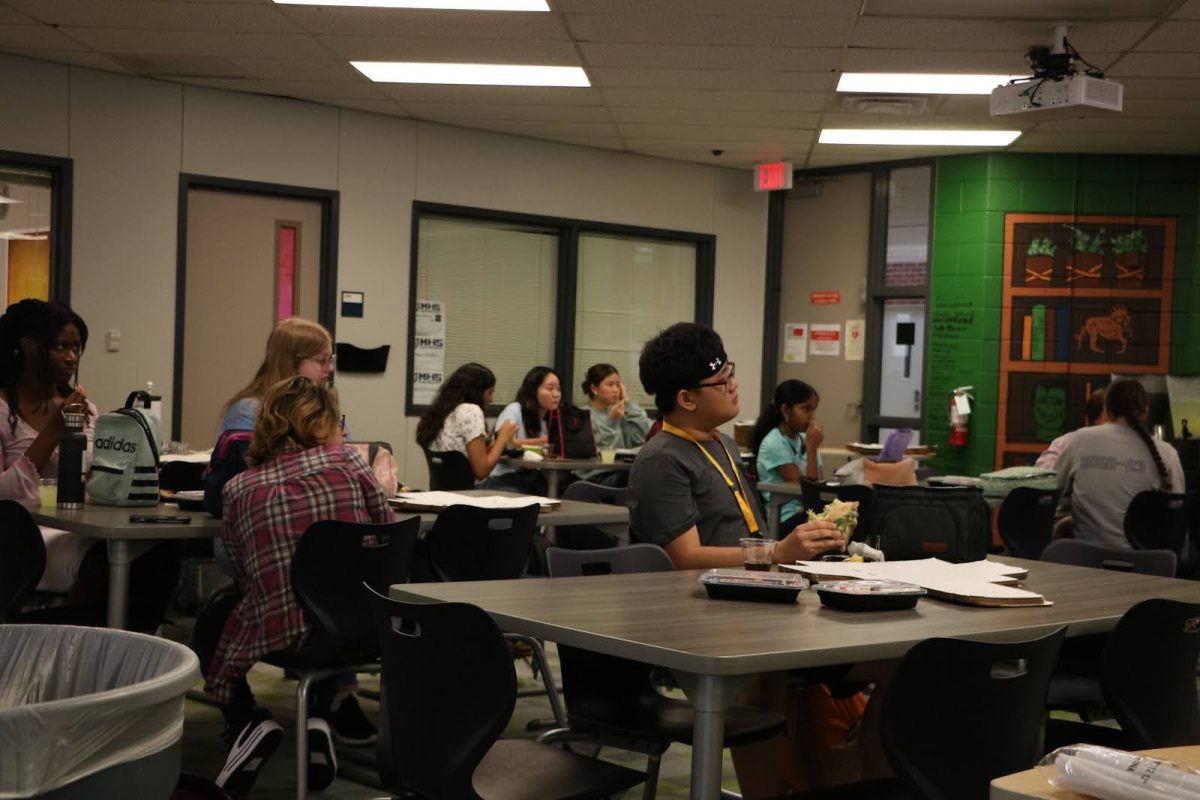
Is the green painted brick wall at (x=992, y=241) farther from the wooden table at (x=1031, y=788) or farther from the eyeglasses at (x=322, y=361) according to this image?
the wooden table at (x=1031, y=788)

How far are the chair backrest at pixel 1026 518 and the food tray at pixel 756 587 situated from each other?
359 cm

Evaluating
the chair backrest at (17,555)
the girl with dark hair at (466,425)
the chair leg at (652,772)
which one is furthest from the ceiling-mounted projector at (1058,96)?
the chair backrest at (17,555)

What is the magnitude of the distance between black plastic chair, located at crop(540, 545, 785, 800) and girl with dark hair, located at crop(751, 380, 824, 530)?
3.80 metres

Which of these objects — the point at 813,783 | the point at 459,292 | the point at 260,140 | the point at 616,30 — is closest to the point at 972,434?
the point at 459,292

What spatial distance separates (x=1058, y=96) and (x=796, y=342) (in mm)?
4491

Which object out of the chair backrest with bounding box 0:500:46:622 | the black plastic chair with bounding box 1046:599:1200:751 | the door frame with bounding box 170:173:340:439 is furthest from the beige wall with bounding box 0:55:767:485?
the black plastic chair with bounding box 1046:599:1200:751

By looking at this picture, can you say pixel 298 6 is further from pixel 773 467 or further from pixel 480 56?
pixel 773 467

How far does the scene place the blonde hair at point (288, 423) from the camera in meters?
3.72

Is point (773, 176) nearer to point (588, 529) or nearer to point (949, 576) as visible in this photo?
point (588, 529)

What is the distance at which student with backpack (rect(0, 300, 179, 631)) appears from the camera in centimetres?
414

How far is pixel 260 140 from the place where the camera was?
26.9ft

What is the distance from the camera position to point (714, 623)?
2.37 metres

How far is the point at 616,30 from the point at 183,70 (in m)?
2.62

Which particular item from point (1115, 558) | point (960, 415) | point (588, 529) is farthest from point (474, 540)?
point (960, 415)
